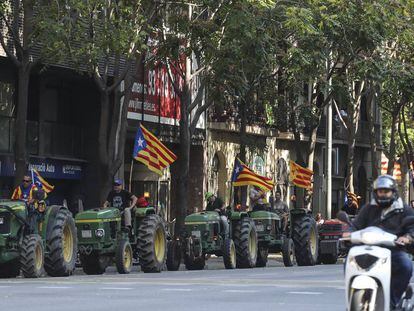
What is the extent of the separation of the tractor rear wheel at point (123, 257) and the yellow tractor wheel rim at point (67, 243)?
4.63 feet

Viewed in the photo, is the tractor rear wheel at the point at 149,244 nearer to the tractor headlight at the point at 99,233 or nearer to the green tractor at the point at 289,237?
the tractor headlight at the point at 99,233

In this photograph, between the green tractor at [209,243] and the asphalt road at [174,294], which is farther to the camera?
the green tractor at [209,243]

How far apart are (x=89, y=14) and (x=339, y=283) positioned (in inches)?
421

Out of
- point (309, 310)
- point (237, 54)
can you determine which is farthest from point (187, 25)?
point (309, 310)

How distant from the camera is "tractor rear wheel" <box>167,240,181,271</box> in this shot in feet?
112

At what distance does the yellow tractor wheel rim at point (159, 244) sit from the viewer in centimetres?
3150

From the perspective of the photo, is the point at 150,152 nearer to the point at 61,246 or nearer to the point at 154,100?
the point at 154,100

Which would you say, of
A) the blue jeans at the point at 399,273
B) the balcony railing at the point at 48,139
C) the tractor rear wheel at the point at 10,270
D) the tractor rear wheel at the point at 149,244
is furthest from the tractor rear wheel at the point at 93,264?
the blue jeans at the point at 399,273

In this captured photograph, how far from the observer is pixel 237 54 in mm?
34438

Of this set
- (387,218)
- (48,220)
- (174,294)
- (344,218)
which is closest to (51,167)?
(48,220)

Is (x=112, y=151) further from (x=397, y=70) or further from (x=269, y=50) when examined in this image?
(x=397, y=70)

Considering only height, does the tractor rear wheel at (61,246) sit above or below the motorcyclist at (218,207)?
below

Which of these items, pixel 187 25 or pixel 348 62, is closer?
pixel 187 25

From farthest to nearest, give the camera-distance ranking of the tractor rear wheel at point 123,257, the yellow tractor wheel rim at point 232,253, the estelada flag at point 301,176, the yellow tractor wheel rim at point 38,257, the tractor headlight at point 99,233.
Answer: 1. the estelada flag at point 301,176
2. the yellow tractor wheel rim at point 232,253
3. the tractor headlight at point 99,233
4. the tractor rear wheel at point 123,257
5. the yellow tractor wheel rim at point 38,257
